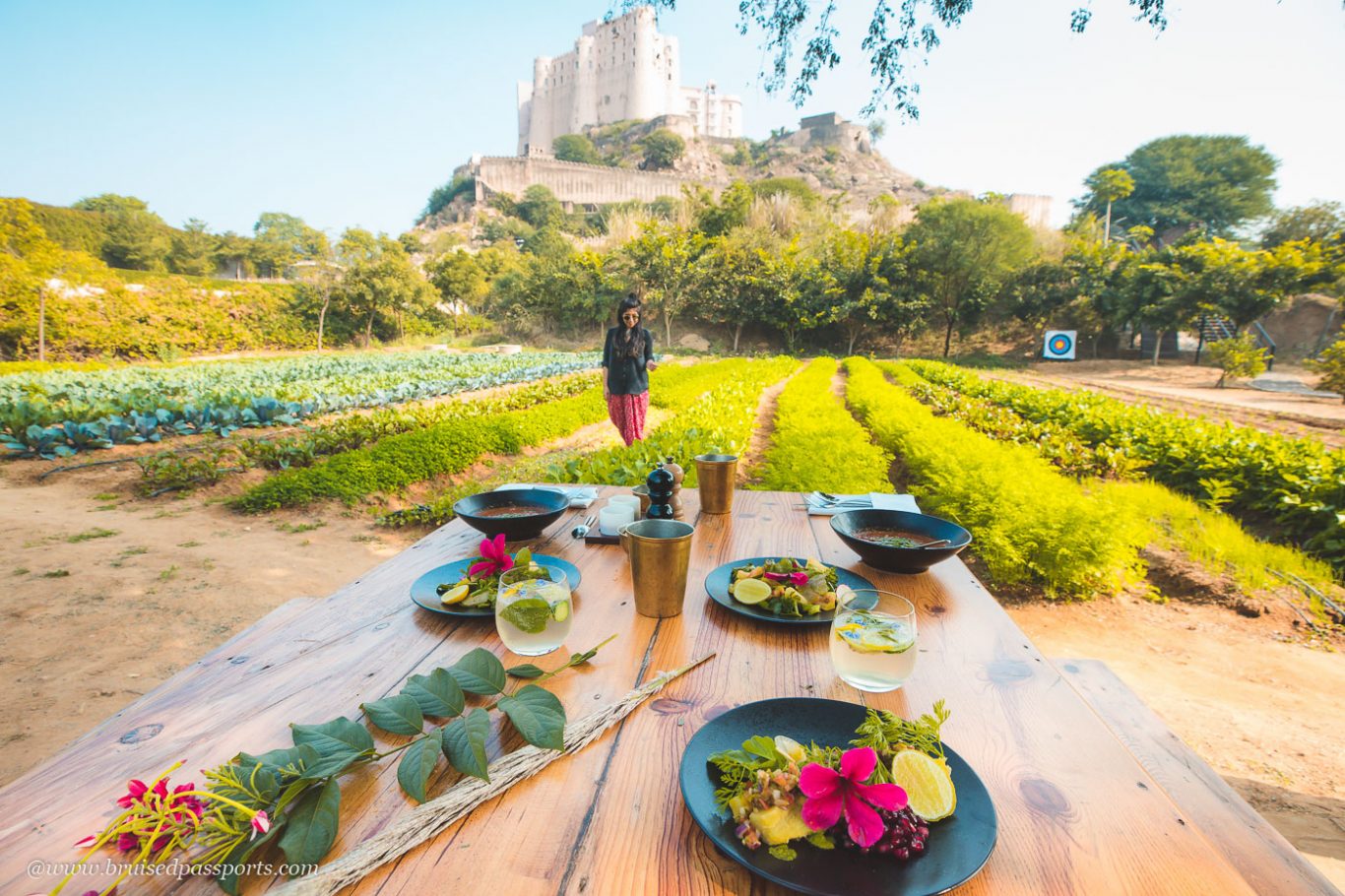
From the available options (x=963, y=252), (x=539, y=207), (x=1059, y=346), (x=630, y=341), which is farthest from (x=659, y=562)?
(x=539, y=207)

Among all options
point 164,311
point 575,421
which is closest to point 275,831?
point 575,421

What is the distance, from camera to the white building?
237ft

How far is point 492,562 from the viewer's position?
1611mm

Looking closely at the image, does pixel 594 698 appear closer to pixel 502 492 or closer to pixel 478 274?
pixel 502 492

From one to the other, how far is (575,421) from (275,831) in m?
9.09

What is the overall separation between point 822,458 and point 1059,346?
2546cm

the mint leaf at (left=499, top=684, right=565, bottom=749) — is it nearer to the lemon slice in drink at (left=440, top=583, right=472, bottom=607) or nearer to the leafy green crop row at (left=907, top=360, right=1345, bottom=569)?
the lemon slice in drink at (left=440, top=583, right=472, bottom=607)

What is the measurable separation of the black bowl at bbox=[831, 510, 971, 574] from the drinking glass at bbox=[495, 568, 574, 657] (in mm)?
1003

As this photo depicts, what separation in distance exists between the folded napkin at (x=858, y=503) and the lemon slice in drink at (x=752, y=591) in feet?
3.25

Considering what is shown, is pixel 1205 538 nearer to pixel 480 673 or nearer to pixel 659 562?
pixel 659 562

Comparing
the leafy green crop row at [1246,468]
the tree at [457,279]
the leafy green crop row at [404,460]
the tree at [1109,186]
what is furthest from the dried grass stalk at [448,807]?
the tree at [1109,186]

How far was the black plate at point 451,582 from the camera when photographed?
4.88ft

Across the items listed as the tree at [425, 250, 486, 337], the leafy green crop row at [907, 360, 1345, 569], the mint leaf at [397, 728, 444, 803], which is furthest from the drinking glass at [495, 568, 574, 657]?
the tree at [425, 250, 486, 337]

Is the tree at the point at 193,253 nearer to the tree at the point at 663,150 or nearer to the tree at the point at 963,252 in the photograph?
the tree at the point at 663,150
